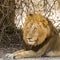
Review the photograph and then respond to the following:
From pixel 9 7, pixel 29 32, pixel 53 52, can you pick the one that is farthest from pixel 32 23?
pixel 9 7

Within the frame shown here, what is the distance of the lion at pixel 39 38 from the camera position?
5.66 m

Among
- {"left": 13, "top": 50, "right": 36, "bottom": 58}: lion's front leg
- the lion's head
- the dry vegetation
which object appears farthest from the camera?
the dry vegetation

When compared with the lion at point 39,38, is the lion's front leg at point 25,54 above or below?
below

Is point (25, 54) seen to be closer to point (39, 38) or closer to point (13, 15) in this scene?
point (39, 38)

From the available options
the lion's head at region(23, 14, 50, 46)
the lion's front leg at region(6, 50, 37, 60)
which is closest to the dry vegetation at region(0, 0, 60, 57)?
the lion's front leg at region(6, 50, 37, 60)

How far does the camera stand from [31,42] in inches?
223

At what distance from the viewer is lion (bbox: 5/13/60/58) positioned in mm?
5656

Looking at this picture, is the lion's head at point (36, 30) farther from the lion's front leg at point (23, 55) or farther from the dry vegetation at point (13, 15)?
the dry vegetation at point (13, 15)

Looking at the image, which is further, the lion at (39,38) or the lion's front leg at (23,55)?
the lion's front leg at (23,55)

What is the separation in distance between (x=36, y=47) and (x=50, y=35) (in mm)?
266

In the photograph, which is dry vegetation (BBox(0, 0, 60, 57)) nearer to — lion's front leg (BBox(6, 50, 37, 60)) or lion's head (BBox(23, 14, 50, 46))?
lion's front leg (BBox(6, 50, 37, 60))

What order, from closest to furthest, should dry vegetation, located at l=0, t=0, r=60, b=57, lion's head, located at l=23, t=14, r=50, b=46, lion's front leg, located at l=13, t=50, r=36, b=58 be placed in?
1. lion's head, located at l=23, t=14, r=50, b=46
2. lion's front leg, located at l=13, t=50, r=36, b=58
3. dry vegetation, located at l=0, t=0, r=60, b=57

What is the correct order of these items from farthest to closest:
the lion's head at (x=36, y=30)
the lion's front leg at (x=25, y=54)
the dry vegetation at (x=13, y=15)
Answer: the dry vegetation at (x=13, y=15) → the lion's front leg at (x=25, y=54) → the lion's head at (x=36, y=30)

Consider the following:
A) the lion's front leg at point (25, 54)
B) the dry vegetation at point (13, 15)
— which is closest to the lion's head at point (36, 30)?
the lion's front leg at point (25, 54)
